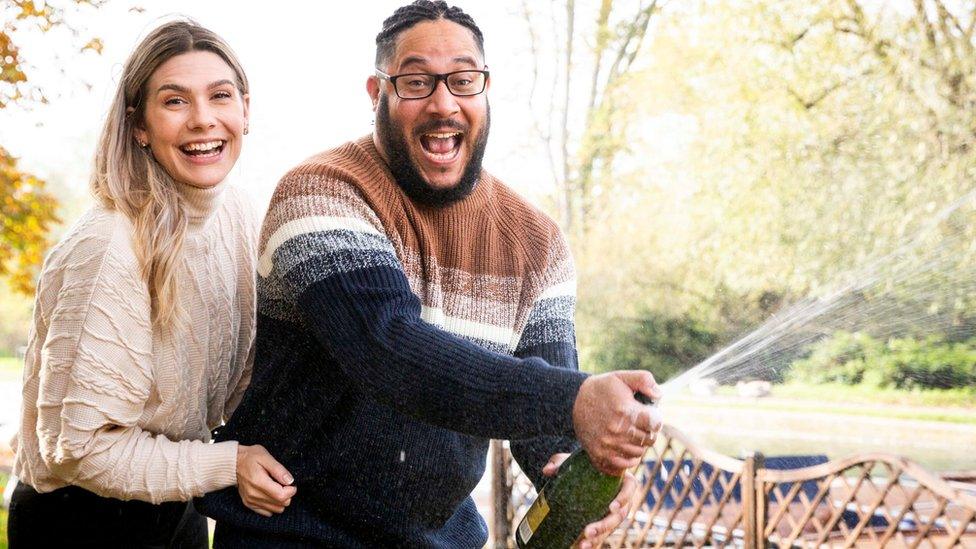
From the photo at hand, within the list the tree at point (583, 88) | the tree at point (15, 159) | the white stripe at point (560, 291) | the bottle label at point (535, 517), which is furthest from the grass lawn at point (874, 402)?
the bottle label at point (535, 517)

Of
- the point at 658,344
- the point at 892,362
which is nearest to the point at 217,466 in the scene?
the point at 658,344

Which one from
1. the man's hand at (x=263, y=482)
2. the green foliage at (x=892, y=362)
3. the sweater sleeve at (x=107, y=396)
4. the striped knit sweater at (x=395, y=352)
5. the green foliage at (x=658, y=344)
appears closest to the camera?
the striped knit sweater at (x=395, y=352)

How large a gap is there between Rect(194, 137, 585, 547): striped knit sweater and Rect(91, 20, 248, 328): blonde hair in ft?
0.80

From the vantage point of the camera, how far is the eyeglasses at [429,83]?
5.37 feet

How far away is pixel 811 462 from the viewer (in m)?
5.64

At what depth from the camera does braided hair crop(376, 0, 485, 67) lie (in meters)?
1.67

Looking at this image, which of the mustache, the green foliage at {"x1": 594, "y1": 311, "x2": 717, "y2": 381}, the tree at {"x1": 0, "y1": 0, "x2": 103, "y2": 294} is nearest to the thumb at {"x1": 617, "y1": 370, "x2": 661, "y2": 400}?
the mustache

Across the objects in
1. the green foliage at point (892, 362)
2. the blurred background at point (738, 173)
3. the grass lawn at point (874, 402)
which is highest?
the blurred background at point (738, 173)

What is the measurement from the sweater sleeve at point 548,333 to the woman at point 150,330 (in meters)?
0.46

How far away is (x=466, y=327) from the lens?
1686 millimetres

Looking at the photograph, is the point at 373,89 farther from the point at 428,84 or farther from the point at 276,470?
the point at 276,470

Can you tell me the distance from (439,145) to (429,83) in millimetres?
99

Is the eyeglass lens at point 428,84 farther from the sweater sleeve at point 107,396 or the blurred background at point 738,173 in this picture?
the blurred background at point 738,173

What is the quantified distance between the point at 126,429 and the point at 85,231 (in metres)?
0.34
